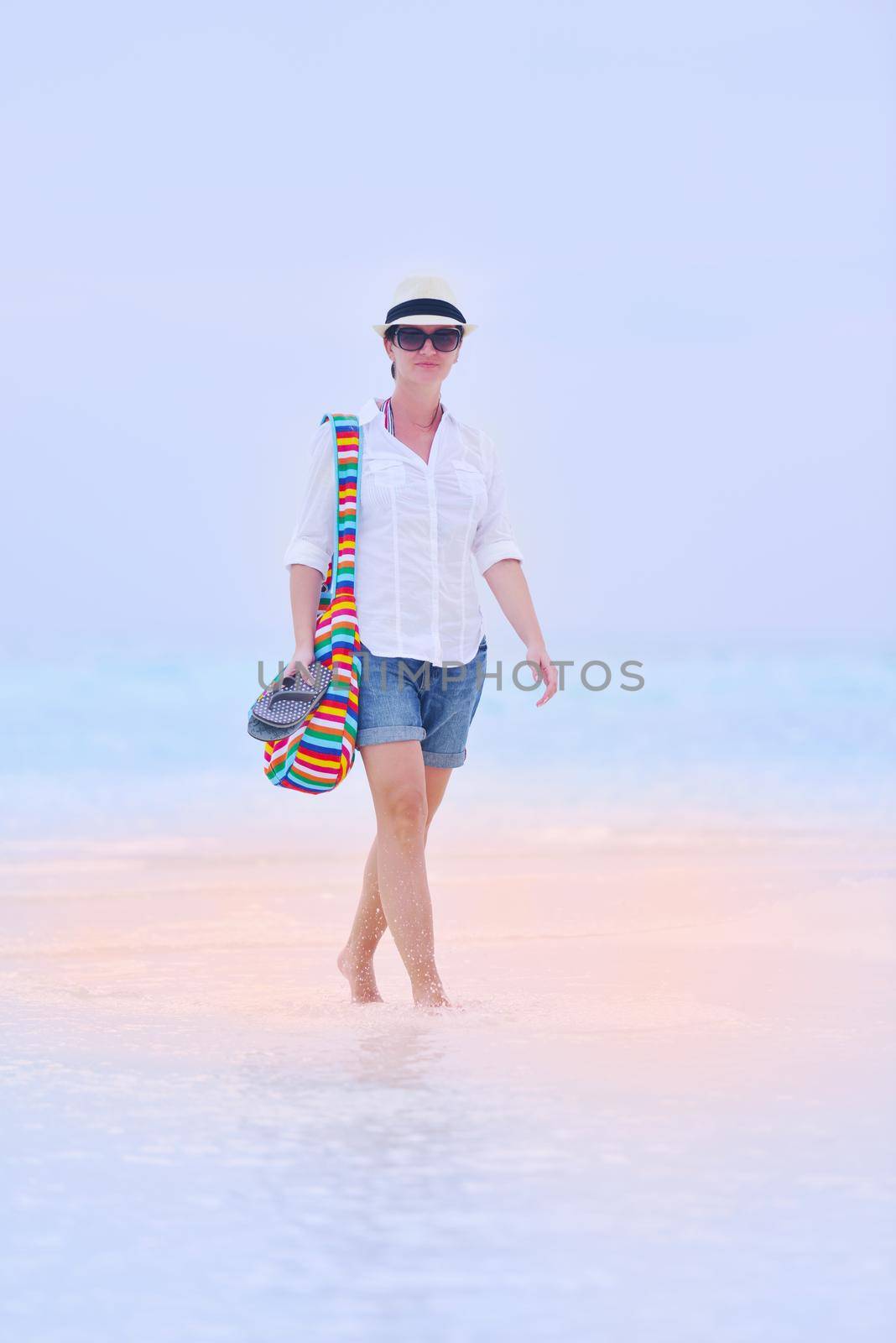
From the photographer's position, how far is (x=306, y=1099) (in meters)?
2.83

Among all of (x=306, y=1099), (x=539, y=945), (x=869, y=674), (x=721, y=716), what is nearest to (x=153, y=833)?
(x=539, y=945)

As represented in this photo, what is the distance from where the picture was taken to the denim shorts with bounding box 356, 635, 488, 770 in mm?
3646

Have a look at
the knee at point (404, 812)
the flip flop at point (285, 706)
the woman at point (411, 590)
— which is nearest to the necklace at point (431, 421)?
the woman at point (411, 590)

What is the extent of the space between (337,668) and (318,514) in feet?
1.33

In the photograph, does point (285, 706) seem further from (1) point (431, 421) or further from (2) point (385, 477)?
(1) point (431, 421)

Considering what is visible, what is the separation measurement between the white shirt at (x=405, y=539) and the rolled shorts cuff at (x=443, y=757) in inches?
10.1

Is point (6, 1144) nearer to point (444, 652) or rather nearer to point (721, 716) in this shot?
point (444, 652)

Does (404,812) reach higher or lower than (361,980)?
higher

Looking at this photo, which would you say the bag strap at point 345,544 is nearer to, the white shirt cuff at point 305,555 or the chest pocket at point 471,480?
the white shirt cuff at point 305,555

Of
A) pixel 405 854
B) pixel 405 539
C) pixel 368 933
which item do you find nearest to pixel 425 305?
pixel 405 539

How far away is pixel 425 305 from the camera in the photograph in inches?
147

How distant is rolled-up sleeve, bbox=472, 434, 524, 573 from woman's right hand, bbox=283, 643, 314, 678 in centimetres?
57

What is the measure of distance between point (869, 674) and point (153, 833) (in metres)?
18.2

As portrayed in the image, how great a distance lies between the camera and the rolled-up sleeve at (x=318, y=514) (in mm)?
3734
